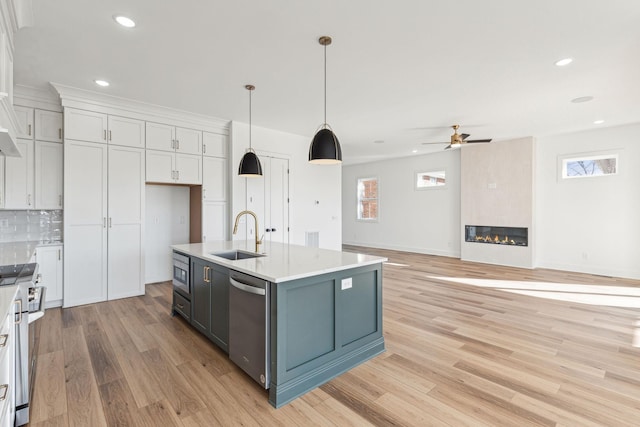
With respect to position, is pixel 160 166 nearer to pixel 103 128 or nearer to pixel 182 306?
pixel 103 128

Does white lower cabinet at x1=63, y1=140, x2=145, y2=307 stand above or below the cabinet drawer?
above

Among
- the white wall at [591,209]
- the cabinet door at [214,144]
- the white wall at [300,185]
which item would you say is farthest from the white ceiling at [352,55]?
the white wall at [591,209]

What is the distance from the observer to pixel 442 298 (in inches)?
180

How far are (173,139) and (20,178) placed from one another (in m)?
1.89

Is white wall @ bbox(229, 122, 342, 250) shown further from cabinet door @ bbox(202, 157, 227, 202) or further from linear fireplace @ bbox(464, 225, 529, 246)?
linear fireplace @ bbox(464, 225, 529, 246)

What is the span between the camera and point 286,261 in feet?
8.52

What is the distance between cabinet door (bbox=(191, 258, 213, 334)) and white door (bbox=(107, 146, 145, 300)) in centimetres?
188

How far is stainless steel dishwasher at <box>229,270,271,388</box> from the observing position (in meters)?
2.16

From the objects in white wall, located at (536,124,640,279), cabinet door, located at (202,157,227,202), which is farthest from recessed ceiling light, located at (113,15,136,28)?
white wall, located at (536,124,640,279)

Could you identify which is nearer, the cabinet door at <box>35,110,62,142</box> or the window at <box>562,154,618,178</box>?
the cabinet door at <box>35,110,62,142</box>

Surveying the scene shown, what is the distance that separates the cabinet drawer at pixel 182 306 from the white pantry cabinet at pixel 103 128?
7.85ft

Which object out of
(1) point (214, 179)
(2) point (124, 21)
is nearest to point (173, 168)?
(1) point (214, 179)

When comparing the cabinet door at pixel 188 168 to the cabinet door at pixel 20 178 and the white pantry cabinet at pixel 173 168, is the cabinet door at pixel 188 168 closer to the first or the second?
the white pantry cabinet at pixel 173 168

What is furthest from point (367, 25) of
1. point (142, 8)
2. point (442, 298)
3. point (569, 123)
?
point (569, 123)
